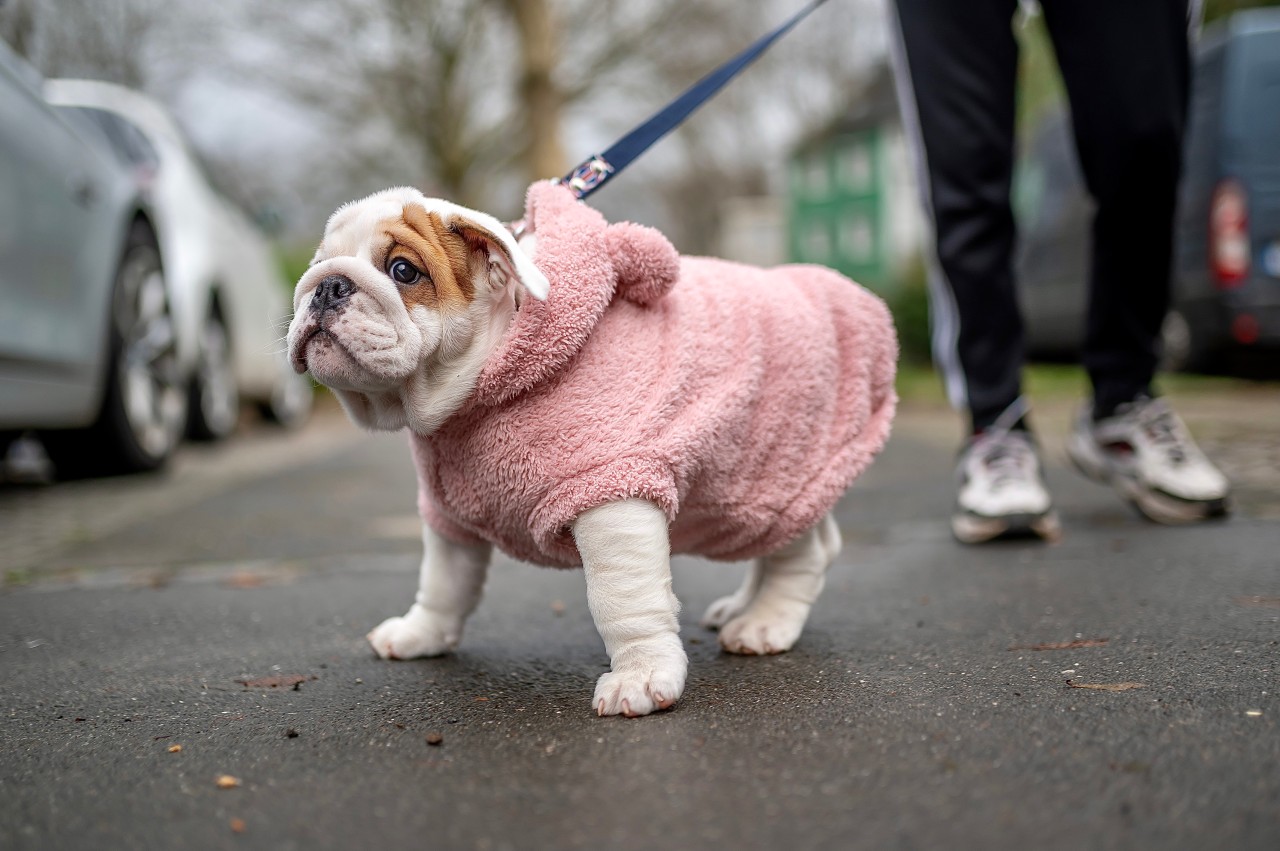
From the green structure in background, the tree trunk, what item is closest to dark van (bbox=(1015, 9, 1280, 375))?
the tree trunk

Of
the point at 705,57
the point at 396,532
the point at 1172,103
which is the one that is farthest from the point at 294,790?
the point at 705,57

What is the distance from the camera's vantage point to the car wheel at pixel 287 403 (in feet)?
27.5

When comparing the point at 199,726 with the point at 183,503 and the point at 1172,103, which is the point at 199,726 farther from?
the point at 183,503

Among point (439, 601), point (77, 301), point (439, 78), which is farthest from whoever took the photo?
point (439, 78)

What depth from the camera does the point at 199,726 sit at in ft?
5.90

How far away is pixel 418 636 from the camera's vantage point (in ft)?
7.13

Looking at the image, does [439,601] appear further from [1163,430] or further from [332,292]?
[1163,430]

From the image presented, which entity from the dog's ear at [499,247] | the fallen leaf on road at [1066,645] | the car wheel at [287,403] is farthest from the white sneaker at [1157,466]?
the car wheel at [287,403]

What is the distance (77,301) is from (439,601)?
9.10 feet

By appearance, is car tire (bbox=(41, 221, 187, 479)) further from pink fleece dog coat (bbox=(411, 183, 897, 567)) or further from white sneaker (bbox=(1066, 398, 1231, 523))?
white sneaker (bbox=(1066, 398, 1231, 523))

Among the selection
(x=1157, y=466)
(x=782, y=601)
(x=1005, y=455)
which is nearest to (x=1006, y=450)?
(x=1005, y=455)

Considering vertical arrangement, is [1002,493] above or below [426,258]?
below

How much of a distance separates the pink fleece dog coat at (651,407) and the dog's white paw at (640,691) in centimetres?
23

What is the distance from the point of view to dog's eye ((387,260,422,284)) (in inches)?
71.4
